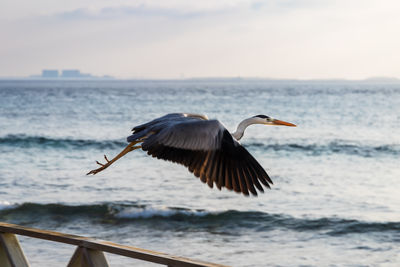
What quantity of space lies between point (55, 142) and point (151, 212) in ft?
39.3

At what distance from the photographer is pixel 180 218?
970 cm

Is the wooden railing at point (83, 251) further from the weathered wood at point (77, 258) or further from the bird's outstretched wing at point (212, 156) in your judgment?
the bird's outstretched wing at point (212, 156)

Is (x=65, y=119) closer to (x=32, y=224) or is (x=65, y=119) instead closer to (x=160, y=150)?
(x=32, y=224)

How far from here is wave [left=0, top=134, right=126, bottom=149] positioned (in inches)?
797

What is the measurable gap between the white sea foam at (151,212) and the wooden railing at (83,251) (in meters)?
A: 6.51

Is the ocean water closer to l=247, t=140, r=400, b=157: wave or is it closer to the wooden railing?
l=247, t=140, r=400, b=157: wave

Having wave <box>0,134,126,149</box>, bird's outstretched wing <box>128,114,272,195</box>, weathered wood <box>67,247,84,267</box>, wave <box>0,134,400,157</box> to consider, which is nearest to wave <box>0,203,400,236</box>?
bird's outstretched wing <box>128,114,272,195</box>

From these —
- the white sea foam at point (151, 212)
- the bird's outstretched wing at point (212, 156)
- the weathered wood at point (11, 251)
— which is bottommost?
the white sea foam at point (151, 212)

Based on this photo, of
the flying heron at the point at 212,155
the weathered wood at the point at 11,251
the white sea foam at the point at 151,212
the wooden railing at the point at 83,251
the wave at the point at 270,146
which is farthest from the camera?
the wave at the point at 270,146

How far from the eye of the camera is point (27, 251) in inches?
273

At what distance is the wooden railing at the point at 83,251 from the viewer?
2477 millimetres

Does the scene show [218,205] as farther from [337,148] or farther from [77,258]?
[337,148]

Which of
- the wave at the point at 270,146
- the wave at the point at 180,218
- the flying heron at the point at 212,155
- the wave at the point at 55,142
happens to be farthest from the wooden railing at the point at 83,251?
the wave at the point at 55,142

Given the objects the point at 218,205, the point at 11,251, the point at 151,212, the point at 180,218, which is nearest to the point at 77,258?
the point at 11,251
